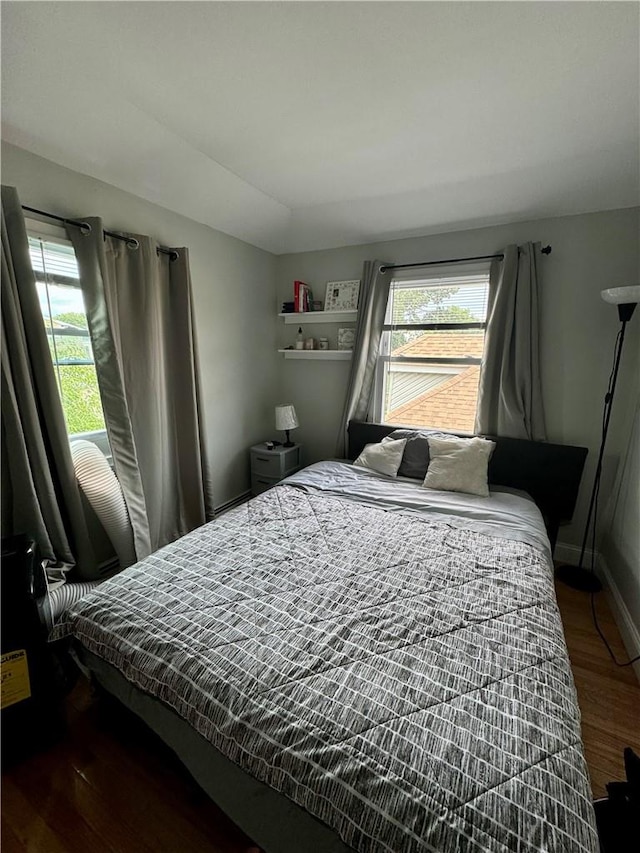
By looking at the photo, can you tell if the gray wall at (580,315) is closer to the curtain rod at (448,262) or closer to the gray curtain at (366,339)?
the curtain rod at (448,262)

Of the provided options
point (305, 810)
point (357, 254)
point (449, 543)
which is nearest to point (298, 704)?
point (305, 810)

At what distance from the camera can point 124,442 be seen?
2.10 metres

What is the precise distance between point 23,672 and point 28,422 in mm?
1039

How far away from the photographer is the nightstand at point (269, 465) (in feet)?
10.1

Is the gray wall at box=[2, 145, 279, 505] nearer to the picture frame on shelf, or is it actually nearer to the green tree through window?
the green tree through window

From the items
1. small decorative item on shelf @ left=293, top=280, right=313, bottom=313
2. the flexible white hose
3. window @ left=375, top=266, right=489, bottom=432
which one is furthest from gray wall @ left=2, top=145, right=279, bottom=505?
window @ left=375, top=266, right=489, bottom=432

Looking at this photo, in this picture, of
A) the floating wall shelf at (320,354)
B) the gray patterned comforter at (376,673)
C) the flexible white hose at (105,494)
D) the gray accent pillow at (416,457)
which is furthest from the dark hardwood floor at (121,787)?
the floating wall shelf at (320,354)

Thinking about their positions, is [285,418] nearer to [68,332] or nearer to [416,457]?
[416,457]

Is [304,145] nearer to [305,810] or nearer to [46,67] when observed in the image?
[46,67]

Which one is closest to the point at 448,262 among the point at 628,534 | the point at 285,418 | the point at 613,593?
the point at 285,418

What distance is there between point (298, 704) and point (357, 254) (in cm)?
309

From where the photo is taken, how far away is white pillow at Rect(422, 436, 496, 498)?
2.31m

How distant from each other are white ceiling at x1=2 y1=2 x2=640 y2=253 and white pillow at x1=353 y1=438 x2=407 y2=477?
5.64 ft

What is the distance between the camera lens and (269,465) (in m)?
3.12
